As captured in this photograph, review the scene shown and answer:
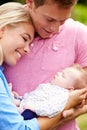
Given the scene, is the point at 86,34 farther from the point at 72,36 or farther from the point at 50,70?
the point at 50,70

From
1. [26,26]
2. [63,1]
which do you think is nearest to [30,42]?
[26,26]

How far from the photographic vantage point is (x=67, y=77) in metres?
4.95

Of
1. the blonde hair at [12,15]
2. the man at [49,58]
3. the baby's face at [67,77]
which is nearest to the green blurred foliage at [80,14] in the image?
the man at [49,58]

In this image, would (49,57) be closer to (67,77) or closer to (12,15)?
(67,77)

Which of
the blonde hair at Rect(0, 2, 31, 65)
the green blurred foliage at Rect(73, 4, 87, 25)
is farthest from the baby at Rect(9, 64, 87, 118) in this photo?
the green blurred foliage at Rect(73, 4, 87, 25)

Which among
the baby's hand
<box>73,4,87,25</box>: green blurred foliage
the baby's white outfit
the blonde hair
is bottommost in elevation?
<box>73,4,87,25</box>: green blurred foliage

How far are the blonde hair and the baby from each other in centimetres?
42

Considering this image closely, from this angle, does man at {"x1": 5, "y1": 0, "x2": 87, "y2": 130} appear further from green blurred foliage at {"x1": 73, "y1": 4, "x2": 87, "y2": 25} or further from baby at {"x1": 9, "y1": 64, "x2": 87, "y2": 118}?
green blurred foliage at {"x1": 73, "y1": 4, "x2": 87, "y2": 25}

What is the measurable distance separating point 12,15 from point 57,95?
74cm

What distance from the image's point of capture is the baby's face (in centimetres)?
492

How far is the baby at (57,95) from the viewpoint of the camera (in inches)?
186

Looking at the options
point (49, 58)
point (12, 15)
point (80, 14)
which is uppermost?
point (12, 15)


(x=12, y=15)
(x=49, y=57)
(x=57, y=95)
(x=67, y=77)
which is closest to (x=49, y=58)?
(x=49, y=57)

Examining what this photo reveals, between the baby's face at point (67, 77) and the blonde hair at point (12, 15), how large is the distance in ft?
1.73
